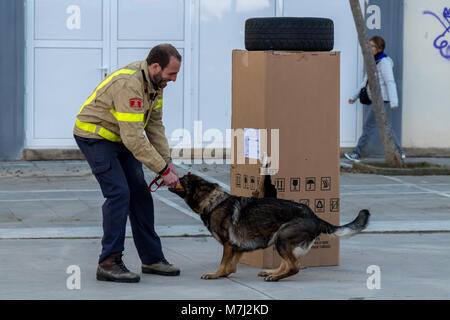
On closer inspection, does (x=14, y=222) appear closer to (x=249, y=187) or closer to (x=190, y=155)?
(x=249, y=187)

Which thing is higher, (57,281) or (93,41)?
(93,41)

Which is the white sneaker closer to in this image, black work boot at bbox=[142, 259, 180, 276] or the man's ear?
black work boot at bbox=[142, 259, 180, 276]

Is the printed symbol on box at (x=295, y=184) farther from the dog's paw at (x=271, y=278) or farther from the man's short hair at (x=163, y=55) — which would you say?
the man's short hair at (x=163, y=55)

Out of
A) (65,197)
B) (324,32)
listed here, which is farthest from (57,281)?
(65,197)

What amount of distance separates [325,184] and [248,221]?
83 cm

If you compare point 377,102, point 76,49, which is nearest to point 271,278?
point 377,102

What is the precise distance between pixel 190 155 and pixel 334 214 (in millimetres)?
6568

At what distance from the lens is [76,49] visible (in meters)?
13.1

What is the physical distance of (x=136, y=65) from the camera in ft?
20.5

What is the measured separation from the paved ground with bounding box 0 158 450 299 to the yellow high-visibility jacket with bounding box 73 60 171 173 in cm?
94

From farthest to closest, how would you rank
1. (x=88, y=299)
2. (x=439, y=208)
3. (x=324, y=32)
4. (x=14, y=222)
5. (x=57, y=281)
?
(x=439, y=208)
(x=14, y=222)
(x=324, y=32)
(x=57, y=281)
(x=88, y=299)

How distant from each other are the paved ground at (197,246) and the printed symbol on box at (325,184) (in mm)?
611

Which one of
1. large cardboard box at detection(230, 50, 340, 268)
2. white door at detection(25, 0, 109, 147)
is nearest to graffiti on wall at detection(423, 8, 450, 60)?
white door at detection(25, 0, 109, 147)

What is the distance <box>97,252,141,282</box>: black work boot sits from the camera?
243 inches
